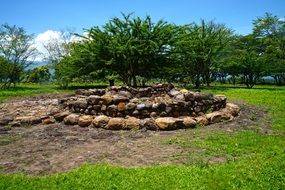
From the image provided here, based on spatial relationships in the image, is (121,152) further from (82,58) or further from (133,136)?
(82,58)

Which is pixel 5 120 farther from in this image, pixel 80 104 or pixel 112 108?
pixel 112 108

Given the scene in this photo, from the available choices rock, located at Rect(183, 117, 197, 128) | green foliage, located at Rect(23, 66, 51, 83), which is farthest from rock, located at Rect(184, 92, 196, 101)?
green foliage, located at Rect(23, 66, 51, 83)

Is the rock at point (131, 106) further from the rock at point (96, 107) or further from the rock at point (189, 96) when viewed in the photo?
the rock at point (189, 96)

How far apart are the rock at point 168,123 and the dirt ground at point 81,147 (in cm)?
28

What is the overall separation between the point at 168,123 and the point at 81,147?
322cm

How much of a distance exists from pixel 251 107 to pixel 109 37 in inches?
559

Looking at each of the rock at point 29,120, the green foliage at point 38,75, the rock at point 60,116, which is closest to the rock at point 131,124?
the rock at point 60,116

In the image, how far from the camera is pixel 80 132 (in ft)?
37.9

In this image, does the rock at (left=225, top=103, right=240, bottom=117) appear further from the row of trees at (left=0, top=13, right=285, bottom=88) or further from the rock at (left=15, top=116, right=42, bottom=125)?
the row of trees at (left=0, top=13, right=285, bottom=88)

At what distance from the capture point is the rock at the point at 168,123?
11.8m

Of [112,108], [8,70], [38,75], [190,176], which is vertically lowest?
[190,176]

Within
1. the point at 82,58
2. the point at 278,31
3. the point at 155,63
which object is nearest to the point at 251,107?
the point at 155,63

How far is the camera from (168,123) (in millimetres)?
11781

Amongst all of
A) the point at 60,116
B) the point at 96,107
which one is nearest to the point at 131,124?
the point at 96,107
